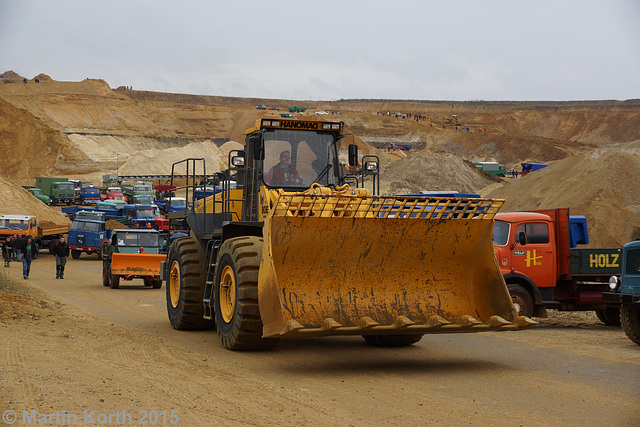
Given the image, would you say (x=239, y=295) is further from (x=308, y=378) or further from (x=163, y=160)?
(x=163, y=160)

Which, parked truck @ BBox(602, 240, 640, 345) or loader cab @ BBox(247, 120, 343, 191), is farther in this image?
parked truck @ BBox(602, 240, 640, 345)

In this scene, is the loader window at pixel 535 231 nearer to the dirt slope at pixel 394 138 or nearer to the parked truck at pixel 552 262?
the parked truck at pixel 552 262

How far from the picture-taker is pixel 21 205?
5041cm

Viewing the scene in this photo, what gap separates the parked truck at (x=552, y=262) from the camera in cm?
1576

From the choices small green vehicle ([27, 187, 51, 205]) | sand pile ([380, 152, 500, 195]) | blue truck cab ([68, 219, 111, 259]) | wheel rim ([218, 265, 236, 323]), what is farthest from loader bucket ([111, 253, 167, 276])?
small green vehicle ([27, 187, 51, 205])

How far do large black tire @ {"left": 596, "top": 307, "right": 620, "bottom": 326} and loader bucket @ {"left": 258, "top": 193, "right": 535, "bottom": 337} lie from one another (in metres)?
7.46

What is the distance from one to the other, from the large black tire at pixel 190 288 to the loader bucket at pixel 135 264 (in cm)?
1058

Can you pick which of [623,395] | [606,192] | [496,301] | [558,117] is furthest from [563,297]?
[558,117]

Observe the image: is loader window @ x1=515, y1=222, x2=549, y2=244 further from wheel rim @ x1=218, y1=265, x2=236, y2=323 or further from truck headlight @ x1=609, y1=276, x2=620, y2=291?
wheel rim @ x1=218, y1=265, x2=236, y2=323

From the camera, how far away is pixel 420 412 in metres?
7.35

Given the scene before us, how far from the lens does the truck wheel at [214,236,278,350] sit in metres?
9.91

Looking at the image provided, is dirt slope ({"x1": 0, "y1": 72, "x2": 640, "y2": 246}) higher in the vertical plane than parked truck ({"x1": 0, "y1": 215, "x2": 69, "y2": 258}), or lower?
higher

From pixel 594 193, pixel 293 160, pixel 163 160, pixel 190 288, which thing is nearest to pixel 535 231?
pixel 293 160

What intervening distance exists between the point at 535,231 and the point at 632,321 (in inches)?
145
